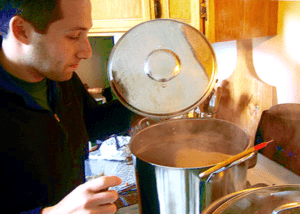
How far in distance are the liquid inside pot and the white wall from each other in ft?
1.07

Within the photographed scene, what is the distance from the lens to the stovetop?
78 centimetres

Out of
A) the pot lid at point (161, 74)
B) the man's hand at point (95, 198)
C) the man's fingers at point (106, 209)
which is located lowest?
the man's fingers at point (106, 209)

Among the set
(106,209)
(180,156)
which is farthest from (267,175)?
(106,209)

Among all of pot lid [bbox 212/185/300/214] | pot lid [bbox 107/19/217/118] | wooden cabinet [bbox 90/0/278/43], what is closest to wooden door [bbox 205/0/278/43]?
wooden cabinet [bbox 90/0/278/43]

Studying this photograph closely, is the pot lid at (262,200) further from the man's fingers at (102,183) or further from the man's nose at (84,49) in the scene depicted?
the man's nose at (84,49)

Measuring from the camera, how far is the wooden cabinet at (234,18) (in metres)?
0.76

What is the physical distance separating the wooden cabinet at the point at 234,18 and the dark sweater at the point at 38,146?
1.42 feet

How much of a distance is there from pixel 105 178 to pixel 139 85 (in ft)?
0.94

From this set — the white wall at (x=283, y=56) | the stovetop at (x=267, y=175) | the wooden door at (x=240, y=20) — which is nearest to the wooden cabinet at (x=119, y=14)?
the wooden door at (x=240, y=20)

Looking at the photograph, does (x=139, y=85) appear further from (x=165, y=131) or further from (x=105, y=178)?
(x=105, y=178)

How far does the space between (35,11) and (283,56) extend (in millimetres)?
756

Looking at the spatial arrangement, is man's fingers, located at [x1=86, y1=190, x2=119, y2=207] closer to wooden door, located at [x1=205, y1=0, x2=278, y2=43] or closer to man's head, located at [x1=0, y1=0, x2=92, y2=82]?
man's head, located at [x1=0, y1=0, x2=92, y2=82]

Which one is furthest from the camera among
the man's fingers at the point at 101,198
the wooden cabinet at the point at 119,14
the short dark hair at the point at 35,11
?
the wooden cabinet at the point at 119,14

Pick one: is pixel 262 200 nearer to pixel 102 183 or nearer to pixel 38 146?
pixel 102 183
